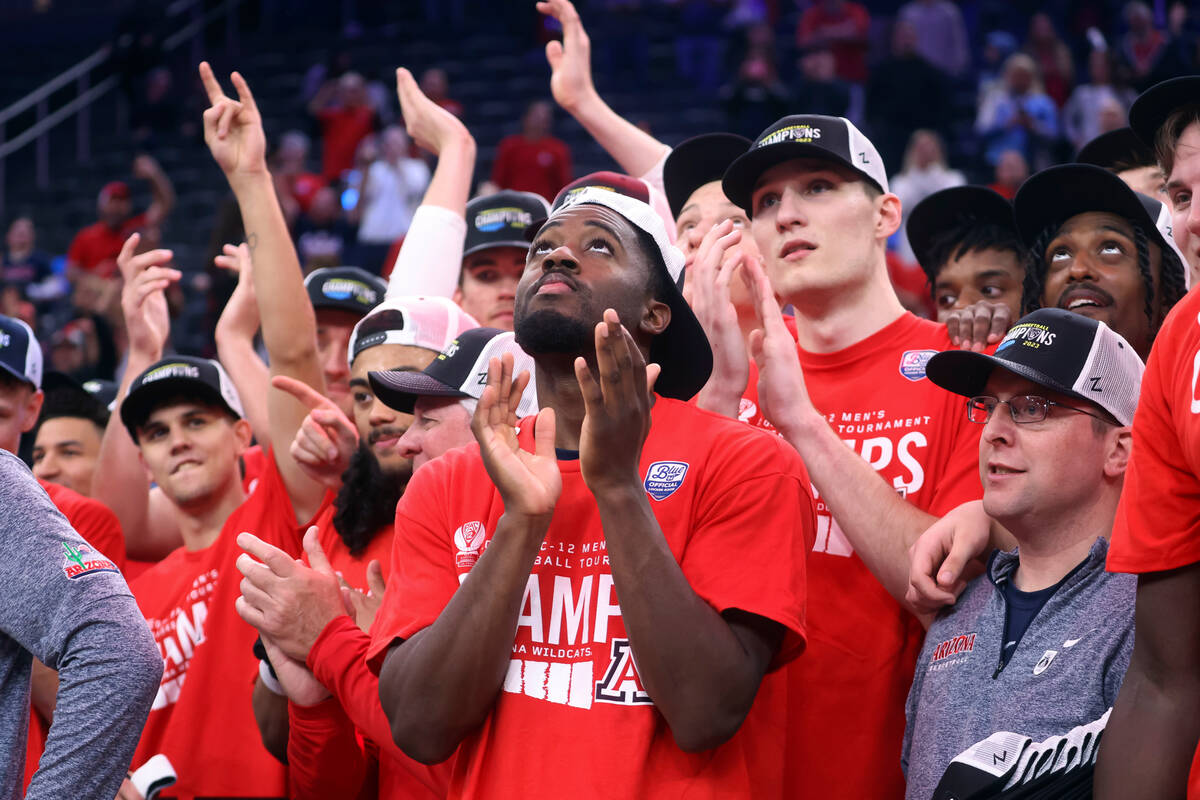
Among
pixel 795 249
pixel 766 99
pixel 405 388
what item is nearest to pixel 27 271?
pixel 766 99

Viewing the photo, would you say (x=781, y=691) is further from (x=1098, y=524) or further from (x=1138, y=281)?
(x=1138, y=281)

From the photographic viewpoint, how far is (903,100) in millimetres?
12242

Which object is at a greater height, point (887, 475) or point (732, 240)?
point (732, 240)

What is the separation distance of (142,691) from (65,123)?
1643 cm

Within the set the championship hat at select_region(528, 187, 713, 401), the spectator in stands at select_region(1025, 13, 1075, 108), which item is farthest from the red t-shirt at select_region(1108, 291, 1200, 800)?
the spectator in stands at select_region(1025, 13, 1075, 108)

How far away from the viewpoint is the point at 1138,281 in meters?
3.42

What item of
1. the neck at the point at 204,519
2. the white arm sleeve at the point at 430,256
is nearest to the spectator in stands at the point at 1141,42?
the white arm sleeve at the point at 430,256

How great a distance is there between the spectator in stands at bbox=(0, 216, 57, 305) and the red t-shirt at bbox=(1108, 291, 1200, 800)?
12.4 meters

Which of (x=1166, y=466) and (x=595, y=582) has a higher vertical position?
(x=1166, y=466)

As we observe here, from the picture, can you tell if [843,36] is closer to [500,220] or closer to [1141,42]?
[1141,42]

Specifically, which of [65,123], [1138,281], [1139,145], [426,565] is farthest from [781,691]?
[65,123]

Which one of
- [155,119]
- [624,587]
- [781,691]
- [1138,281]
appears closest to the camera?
[624,587]

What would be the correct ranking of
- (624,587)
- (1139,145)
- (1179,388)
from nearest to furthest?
(1179,388), (624,587), (1139,145)

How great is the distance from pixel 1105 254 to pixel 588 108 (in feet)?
7.11
